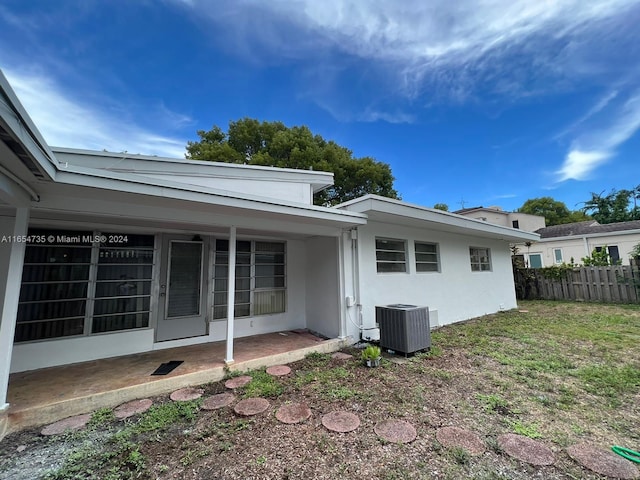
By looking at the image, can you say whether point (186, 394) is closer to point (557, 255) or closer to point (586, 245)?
point (586, 245)

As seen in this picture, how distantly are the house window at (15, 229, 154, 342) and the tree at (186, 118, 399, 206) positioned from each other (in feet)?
30.2

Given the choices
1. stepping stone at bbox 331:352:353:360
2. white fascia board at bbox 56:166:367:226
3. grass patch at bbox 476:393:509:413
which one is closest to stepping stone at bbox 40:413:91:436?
white fascia board at bbox 56:166:367:226

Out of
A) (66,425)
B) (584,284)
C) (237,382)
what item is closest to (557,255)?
(584,284)

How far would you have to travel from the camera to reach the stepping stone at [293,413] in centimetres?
276

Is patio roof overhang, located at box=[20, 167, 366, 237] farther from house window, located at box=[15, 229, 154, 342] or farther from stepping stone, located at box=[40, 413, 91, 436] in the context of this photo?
stepping stone, located at box=[40, 413, 91, 436]

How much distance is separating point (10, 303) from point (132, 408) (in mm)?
1697

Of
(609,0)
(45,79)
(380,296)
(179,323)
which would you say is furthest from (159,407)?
Answer: (609,0)

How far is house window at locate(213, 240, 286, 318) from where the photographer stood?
5.51 meters

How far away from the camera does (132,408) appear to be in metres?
3.07

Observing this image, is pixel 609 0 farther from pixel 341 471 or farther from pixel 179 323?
pixel 179 323

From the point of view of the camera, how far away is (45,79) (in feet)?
15.6

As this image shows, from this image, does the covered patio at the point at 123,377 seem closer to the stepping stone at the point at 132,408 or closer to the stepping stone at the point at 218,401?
the stepping stone at the point at 132,408

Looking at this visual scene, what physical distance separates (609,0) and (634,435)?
8.67m

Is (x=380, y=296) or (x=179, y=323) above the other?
(x=380, y=296)
